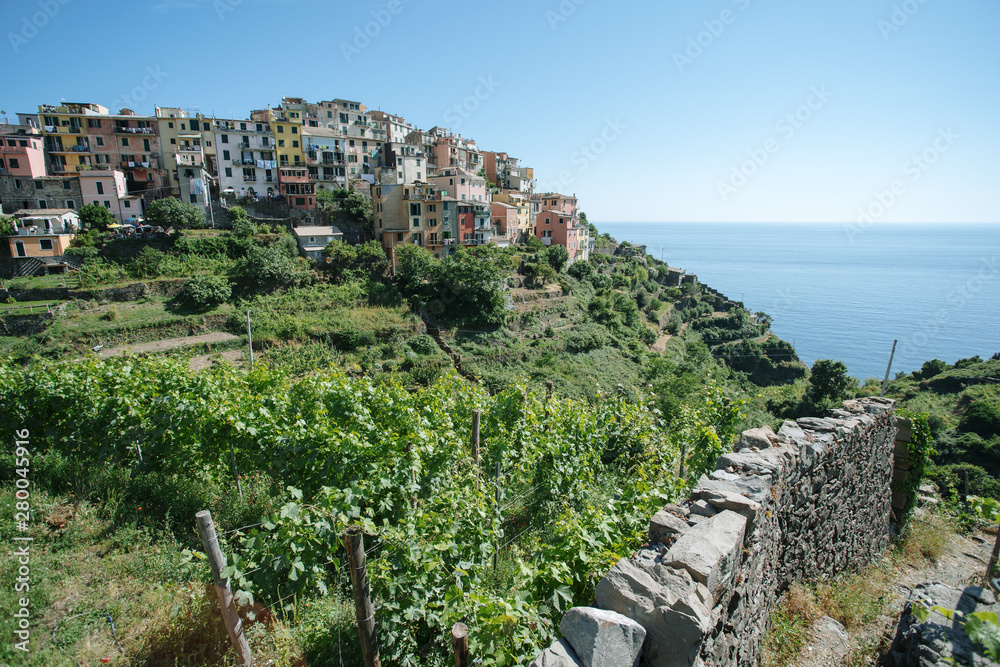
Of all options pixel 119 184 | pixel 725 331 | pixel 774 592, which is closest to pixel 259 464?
pixel 774 592

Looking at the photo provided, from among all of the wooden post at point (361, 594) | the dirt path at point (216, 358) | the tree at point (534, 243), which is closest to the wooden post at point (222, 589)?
the wooden post at point (361, 594)

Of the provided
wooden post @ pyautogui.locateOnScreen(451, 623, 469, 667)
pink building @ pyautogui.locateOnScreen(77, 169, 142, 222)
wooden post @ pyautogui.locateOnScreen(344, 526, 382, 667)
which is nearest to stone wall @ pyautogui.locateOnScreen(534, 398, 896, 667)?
wooden post @ pyautogui.locateOnScreen(451, 623, 469, 667)

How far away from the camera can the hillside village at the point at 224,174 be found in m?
33.9

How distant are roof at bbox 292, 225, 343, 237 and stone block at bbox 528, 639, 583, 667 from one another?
3936cm

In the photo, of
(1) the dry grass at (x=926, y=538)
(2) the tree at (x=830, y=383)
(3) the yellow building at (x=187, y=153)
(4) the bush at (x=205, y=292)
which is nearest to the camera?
(1) the dry grass at (x=926, y=538)

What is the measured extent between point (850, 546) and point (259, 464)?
31.9ft

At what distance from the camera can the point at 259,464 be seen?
23.3ft

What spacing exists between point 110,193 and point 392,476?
43953 millimetres

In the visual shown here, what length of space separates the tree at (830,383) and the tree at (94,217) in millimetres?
54337

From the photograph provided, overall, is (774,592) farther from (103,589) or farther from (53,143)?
(53,143)

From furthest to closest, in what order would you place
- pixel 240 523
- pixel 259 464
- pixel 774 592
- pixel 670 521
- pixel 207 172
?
pixel 207 172 < pixel 259 464 < pixel 240 523 < pixel 774 592 < pixel 670 521

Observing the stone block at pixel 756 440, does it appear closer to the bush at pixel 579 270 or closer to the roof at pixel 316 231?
the roof at pixel 316 231

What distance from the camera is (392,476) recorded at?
5.70m

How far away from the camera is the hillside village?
3394 centimetres
